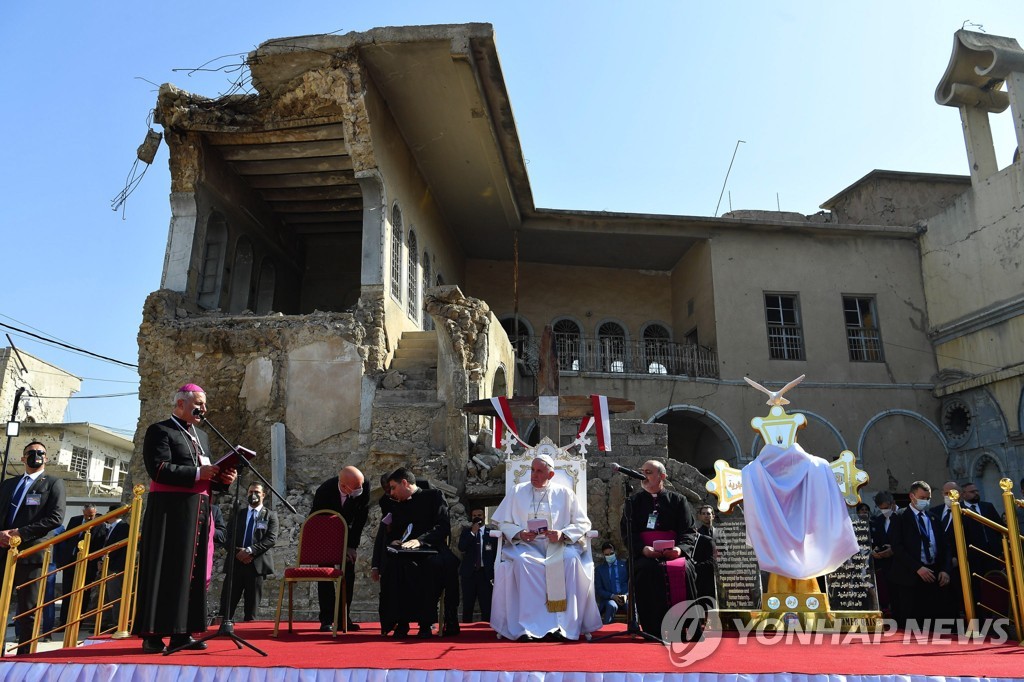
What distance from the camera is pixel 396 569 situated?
6.50 m

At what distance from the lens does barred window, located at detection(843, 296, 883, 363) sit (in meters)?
19.2

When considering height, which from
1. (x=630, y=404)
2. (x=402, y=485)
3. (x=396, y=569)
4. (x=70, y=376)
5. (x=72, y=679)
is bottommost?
(x=72, y=679)

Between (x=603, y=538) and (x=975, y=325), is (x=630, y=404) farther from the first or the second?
(x=975, y=325)

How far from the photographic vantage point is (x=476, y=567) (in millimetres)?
9344

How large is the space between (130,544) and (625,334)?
1681 cm

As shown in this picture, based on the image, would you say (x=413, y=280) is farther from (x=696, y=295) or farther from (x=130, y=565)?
(x=130, y=565)

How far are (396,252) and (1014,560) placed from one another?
11548mm

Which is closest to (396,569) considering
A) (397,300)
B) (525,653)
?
(525,653)

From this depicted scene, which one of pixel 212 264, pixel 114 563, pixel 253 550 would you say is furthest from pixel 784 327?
pixel 114 563

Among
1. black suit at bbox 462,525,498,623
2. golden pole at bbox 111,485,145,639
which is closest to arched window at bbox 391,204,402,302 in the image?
black suit at bbox 462,525,498,623

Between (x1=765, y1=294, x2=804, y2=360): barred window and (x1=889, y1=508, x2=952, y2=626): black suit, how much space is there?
1183 cm

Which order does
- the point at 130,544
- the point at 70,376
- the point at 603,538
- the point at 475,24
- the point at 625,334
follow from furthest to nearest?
the point at 70,376
the point at 625,334
the point at 475,24
the point at 603,538
the point at 130,544

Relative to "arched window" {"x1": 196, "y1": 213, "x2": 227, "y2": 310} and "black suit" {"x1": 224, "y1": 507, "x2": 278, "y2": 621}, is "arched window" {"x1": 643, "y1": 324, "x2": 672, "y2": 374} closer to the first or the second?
"arched window" {"x1": 196, "y1": 213, "x2": 227, "y2": 310}

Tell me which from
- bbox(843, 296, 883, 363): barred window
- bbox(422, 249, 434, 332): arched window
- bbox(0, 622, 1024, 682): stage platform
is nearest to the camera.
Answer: bbox(0, 622, 1024, 682): stage platform
